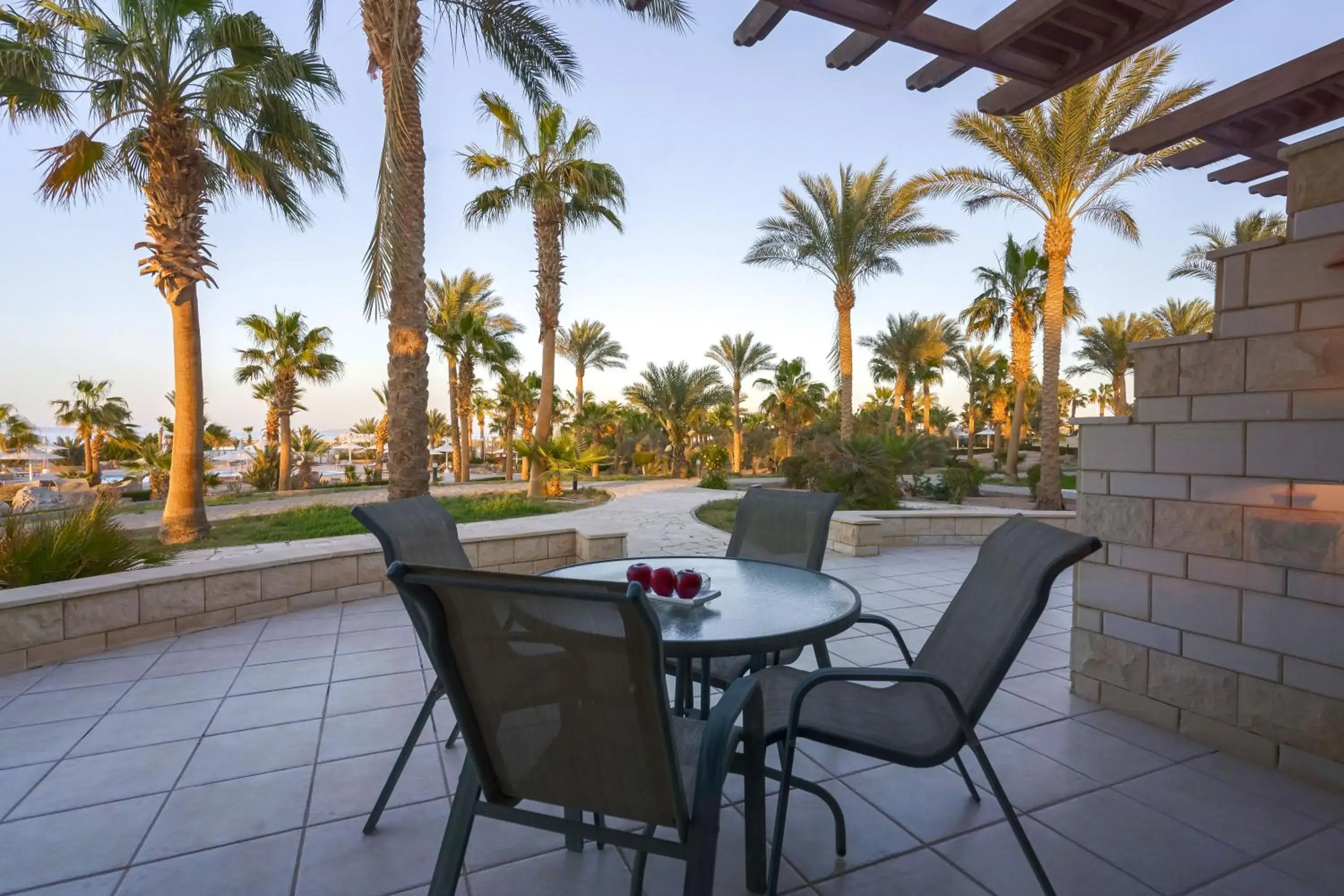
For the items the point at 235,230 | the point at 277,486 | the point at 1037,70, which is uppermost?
the point at 235,230

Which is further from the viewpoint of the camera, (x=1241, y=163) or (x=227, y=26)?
(x=227, y=26)

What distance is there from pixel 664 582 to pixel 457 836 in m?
0.92

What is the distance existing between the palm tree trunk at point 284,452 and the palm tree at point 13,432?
22636mm

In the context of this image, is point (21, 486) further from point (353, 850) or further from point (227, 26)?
point (353, 850)

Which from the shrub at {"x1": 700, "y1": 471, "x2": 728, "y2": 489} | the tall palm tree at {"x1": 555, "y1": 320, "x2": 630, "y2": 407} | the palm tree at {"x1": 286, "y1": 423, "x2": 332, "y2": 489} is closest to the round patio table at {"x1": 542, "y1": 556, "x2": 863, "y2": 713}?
the shrub at {"x1": 700, "y1": 471, "x2": 728, "y2": 489}

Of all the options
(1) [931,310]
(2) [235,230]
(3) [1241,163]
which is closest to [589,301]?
(1) [931,310]

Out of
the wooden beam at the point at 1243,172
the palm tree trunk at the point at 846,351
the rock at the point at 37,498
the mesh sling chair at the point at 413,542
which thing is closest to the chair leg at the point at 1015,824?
the mesh sling chair at the point at 413,542

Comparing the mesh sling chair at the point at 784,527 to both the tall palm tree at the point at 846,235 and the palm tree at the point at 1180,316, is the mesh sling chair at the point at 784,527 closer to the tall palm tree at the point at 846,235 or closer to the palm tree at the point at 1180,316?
the tall palm tree at the point at 846,235

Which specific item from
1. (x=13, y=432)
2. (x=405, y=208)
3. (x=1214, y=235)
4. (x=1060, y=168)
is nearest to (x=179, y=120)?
(x=405, y=208)

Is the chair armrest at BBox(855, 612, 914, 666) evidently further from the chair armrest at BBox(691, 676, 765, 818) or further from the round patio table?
the chair armrest at BBox(691, 676, 765, 818)

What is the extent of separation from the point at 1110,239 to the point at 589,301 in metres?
15.4

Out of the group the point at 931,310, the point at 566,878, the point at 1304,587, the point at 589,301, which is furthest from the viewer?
the point at 931,310

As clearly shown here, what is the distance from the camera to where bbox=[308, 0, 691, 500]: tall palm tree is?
5.58m

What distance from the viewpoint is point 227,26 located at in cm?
678
